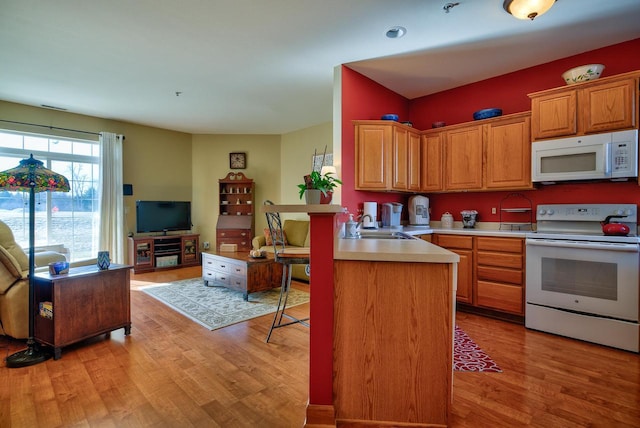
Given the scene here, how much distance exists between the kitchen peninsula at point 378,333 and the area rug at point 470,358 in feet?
2.65

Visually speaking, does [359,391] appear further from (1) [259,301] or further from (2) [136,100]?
(2) [136,100]

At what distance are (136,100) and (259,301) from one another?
3459 millimetres

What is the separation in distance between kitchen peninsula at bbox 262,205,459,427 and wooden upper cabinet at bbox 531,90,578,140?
2372 millimetres

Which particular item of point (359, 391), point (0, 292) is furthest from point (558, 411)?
point (0, 292)

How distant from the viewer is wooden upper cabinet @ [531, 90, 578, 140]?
2.84m

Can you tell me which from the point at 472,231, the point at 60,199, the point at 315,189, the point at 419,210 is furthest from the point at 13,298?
the point at 472,231

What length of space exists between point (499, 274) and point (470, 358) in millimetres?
1160

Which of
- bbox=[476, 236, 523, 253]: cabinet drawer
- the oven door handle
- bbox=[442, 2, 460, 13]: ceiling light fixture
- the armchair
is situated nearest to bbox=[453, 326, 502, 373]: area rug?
bbox=[476, 236, 523, 253]: cabinet drawer

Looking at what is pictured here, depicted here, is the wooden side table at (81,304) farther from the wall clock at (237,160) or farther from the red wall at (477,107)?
the wall clock at (237,160)

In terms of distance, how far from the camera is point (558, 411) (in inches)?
67.4

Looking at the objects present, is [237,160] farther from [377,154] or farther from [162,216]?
[377,154]

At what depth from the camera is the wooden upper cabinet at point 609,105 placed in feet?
8.44

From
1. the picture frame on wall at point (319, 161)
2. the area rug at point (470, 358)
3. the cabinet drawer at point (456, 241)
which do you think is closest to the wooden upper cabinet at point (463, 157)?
the cabinet drawer at point (456, 241)

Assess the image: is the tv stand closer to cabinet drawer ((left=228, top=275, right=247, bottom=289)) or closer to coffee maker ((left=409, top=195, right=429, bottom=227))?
cabinet drawer ((left=228, top=275, right=247, bottom=289))
